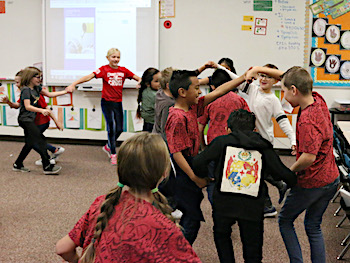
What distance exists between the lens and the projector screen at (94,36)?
255 inches

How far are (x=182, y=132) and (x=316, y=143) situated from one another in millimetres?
701

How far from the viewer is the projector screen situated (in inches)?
255

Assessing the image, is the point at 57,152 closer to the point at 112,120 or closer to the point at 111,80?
the point at 112,120

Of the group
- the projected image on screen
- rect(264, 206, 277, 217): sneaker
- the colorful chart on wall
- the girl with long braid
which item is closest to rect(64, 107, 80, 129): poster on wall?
the projected image on screen

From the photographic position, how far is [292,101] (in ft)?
8.21

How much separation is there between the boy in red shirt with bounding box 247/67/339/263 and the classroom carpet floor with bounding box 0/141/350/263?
0.72 metres

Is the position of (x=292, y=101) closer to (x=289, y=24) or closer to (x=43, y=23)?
(x=289, y=24)

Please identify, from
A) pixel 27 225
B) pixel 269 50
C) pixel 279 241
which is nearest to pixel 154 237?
pixel 279 241

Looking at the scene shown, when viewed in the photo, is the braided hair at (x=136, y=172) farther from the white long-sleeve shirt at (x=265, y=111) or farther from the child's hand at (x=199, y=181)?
the white long-sleeve shirt at (x=265, y=111)

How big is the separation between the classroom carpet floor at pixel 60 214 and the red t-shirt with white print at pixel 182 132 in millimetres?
943

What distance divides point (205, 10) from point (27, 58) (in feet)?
8.79

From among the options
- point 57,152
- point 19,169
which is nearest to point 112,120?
point 57,152

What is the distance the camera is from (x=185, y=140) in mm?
2633

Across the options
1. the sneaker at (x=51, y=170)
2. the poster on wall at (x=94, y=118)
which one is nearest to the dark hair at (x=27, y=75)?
the sneaker at (x=51, y=170)
